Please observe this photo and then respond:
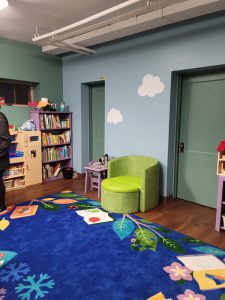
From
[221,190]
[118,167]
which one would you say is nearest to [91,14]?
[118,167]

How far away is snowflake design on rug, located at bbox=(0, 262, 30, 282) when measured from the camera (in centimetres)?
199

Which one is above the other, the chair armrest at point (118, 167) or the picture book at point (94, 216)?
the chair armrest at point (118, 167)

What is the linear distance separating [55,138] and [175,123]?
2.60 metres

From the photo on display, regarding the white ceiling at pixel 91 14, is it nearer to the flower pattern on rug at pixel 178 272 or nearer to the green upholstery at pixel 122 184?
the green upholstery at pixel 122 184

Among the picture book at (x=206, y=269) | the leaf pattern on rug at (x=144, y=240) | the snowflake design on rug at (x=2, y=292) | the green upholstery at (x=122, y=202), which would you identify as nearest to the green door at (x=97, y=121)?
the green upholstery at (x=122, y=202)

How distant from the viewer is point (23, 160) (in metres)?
4.39

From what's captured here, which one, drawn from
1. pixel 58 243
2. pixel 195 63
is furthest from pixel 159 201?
pixel 195 63

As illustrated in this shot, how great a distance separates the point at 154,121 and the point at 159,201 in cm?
132

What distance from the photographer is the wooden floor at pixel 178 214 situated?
280 centimetres

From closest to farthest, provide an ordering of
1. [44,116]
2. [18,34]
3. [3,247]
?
[3,247]
[18,34]
[44,116]

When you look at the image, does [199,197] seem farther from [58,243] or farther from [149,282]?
[58,243]

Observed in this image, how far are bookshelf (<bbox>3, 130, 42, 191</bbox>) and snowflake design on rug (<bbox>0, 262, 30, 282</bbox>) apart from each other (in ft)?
7.70

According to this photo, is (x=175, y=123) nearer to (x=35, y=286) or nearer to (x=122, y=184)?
(x=122, y=184)

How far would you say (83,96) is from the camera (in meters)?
5.09
